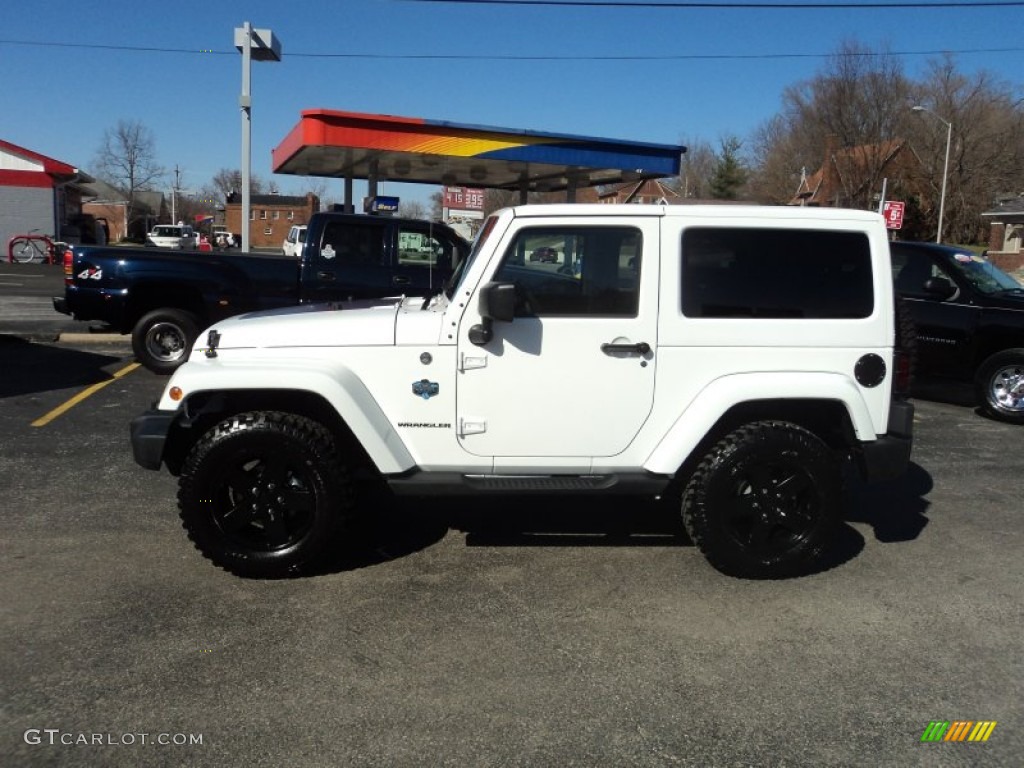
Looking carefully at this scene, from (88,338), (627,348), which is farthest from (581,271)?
(88,338)

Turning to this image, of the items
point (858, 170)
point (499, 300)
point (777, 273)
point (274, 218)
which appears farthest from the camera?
point (274, 218)

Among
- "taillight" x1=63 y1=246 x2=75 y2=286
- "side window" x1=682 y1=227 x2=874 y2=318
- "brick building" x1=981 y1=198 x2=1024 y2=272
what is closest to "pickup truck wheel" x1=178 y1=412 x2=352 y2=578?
"side window" x1=682 y1=227 x2=874 y2=318

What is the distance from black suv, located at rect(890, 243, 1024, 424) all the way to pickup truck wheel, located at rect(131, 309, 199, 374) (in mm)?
7869

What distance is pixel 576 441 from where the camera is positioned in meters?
4.27

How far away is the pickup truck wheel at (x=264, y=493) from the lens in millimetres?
4105

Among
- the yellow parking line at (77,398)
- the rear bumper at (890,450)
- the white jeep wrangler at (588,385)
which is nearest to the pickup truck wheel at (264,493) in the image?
the white jeep wrangler at (588,385)

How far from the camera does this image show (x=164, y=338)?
32.0ft

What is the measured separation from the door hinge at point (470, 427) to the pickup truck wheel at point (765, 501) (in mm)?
1129

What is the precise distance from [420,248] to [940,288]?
5694 millimetres

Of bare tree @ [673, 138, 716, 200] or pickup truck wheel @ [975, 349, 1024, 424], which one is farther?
bare tree @ [673, 138, 716, 200]

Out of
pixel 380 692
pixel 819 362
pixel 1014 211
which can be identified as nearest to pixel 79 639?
pixel 380 692

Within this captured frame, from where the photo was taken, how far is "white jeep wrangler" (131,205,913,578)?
4.15m

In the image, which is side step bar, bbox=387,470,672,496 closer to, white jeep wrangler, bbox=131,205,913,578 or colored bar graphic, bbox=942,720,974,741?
white jeep wrangler, bbox=131,205,913,578

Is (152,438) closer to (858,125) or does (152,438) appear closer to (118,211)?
(858,125)
